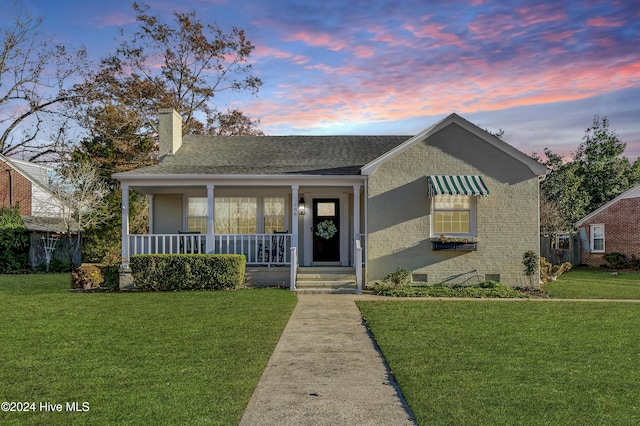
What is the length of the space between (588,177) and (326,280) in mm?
29641

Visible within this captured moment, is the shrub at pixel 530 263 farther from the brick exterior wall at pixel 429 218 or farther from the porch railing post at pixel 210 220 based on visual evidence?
the porch railing post at pixel 210 220

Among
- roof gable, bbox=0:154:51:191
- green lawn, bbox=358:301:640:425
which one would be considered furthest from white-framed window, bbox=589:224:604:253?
roof gable, bbox=0:154:51:191

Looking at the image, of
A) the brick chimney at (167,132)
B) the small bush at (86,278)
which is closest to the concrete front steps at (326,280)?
the small bush at (86,278)

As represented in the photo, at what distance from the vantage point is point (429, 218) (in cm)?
1593

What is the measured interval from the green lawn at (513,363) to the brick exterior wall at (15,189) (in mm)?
26796

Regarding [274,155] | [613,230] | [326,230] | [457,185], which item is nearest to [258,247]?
[326,230]

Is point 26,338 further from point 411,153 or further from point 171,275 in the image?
point 411,153

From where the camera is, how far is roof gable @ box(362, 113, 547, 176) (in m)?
15.8

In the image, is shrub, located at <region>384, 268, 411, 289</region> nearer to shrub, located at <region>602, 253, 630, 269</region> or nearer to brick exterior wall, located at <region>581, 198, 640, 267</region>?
shrub, located at <region>602, 253, 630, 269</region>

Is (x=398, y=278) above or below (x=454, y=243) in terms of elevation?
below

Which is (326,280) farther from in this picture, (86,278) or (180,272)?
(86,278)

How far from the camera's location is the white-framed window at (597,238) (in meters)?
28.2

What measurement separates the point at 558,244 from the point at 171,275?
23.1m

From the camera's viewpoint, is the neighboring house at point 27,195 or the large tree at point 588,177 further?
the large tree at point 588,177
